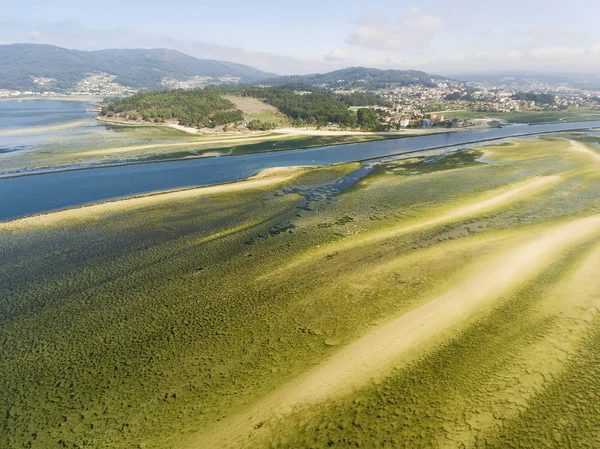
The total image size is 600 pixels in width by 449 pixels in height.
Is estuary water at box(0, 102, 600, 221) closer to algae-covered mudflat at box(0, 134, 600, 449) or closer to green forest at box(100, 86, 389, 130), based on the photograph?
algae-covered mudflat at box(0, 134, 600, 449)

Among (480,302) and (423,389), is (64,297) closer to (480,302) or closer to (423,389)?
(423,389)

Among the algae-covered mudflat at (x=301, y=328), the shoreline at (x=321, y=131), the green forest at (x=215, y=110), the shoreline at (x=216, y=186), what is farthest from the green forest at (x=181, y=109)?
the algae-covered mudflat at (x=301, y=328)

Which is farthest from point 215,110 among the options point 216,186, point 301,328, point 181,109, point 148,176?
point 301,328

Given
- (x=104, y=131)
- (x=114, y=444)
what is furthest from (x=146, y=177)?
(x=104, y=131)

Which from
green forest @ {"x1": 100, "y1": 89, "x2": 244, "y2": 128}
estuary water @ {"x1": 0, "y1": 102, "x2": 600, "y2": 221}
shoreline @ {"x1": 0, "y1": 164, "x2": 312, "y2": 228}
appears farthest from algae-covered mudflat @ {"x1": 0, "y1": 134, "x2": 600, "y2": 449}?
green forest @ {"x1": 100, "y1": 89, "x2": 244, "y2": 128}

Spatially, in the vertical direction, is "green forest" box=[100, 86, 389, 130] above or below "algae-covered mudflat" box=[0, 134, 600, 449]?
above

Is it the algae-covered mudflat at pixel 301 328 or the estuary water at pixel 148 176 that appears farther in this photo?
the estuary water at pixel 148 176

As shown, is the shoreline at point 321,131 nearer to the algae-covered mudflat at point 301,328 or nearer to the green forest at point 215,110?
the green forest at point 215,110
